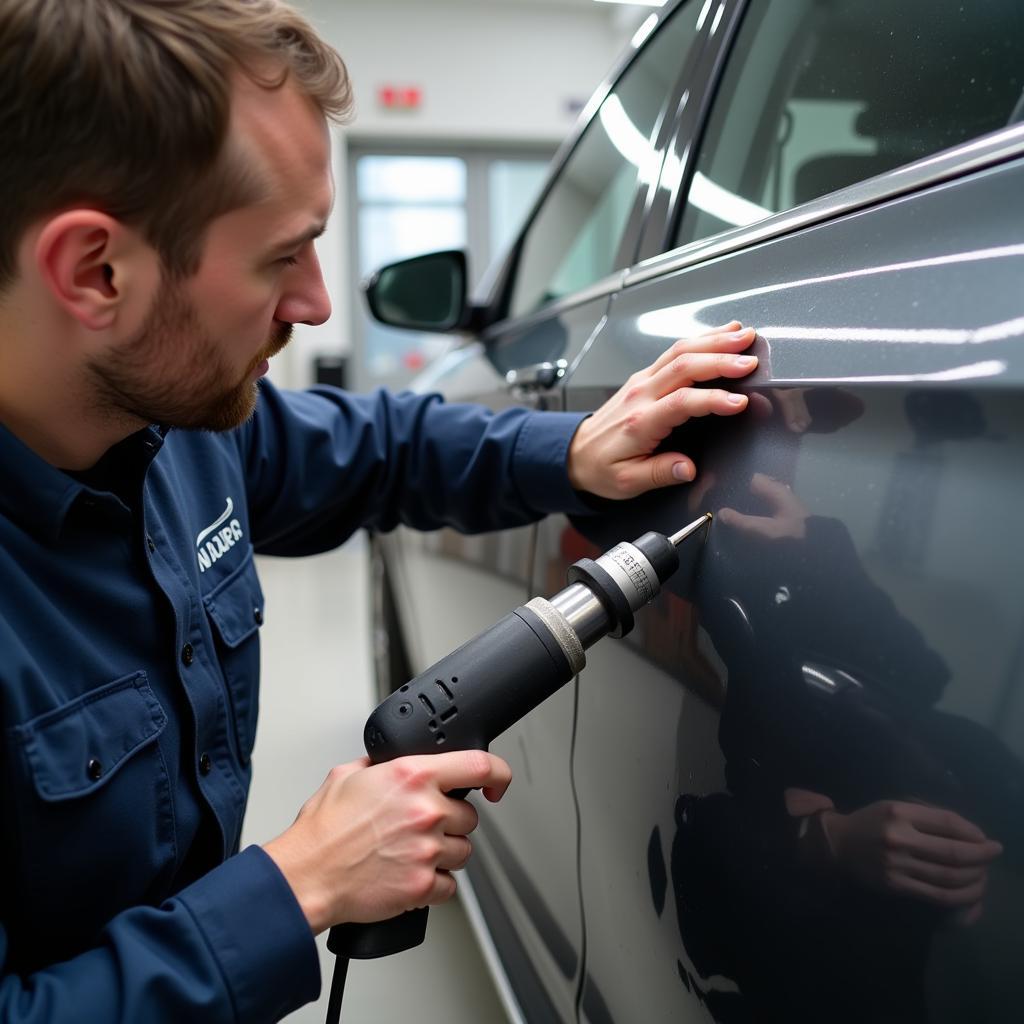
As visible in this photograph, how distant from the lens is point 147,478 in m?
0.89

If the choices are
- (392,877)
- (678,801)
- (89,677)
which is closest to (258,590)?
(89,677)

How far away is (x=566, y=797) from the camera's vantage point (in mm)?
949

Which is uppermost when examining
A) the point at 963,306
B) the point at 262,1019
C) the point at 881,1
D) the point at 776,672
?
the point at 881,1

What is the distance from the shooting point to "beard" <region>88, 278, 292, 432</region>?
0.74m

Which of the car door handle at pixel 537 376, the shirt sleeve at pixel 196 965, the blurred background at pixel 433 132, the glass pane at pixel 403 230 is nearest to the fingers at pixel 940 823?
the shirt sleeve at pixel 196 965

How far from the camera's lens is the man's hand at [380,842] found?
2.31 feet

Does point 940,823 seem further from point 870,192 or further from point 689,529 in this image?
point 870,192

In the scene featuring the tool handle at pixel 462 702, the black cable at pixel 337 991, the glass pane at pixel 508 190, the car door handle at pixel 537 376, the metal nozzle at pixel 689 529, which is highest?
the glass pane at pixel 508 190

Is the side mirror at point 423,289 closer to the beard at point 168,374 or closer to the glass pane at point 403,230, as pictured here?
the beard at point 168,374

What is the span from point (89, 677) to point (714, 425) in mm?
534

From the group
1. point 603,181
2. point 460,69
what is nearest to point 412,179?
point 460,69

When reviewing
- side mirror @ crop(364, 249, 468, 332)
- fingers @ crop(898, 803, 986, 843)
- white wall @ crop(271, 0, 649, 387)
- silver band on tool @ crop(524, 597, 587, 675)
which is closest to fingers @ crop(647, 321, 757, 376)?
silver band on tool @ crop(524, 597, 587, 675)

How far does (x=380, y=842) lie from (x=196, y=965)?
0.49 feet

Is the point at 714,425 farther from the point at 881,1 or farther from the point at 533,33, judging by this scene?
the point at 533,33
